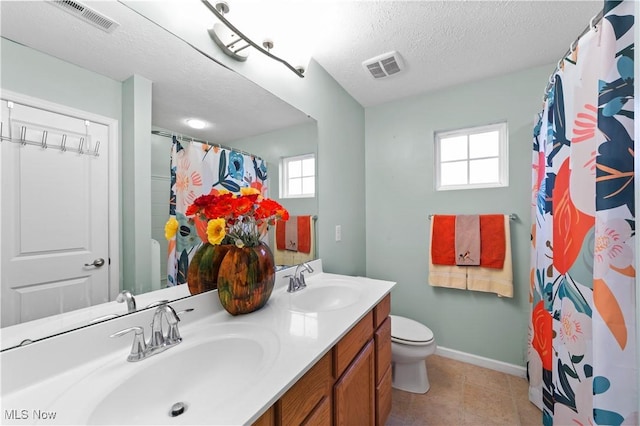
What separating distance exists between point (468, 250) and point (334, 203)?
1095 millimetres

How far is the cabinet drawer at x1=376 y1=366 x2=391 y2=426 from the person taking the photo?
1.21 m

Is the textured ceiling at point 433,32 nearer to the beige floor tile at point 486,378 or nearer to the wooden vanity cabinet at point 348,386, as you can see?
the wooden vanity cabinet at point 348,386

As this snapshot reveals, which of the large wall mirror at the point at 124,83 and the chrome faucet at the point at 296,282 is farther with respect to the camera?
the chrome faucet at the point at 296,282

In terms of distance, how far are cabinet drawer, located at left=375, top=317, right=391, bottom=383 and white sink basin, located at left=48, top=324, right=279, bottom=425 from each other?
2.24 ft

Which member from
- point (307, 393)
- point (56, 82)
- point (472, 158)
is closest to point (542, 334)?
point (472, 158)

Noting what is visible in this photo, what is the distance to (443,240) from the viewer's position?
1.95 meters

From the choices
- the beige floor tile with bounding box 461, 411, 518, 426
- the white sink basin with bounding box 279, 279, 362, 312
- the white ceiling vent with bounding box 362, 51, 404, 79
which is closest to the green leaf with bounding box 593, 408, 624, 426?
the white sink basin with bounding box 279, 279, 362, 312

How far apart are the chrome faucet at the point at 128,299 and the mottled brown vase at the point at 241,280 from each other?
0.85ft

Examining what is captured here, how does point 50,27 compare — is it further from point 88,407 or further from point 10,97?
point 88,407

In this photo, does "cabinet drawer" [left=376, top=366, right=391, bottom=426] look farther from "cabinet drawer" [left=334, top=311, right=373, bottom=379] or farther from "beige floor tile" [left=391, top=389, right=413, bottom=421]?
"cabinet drawer" [left=334, top=311, right=373, bottom=379]

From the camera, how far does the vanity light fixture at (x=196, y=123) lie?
0.98 metres

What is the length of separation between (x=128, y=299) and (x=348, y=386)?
821 millimetres

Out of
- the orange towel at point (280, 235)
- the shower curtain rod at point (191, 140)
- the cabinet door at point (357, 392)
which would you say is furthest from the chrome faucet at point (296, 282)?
the shower curtain rod at point (191, 140)

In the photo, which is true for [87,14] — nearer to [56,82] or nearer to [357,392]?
[56,82]
